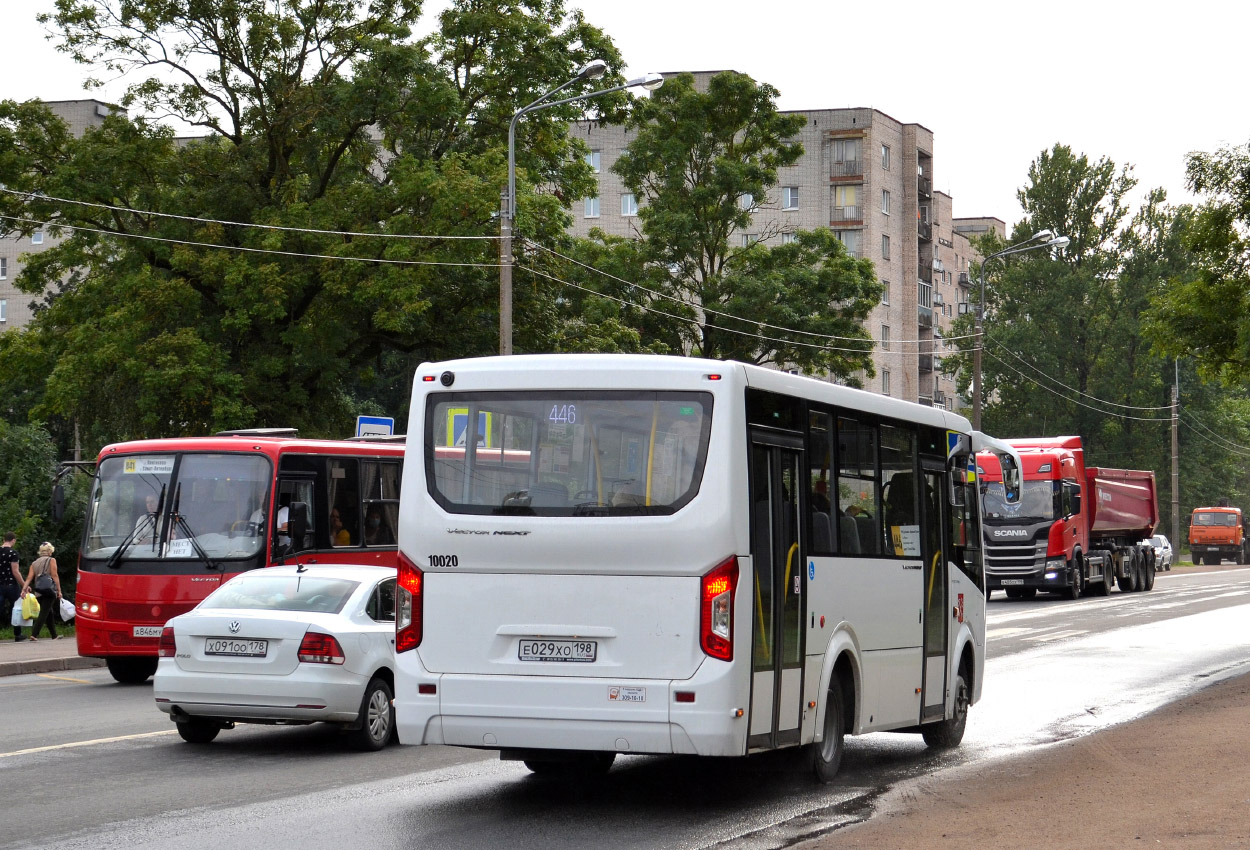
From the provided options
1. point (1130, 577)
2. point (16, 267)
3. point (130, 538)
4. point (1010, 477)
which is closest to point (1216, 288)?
point (1010, 477)

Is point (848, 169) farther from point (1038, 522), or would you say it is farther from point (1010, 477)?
point (1010, 477)

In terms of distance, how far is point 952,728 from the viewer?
13.2m

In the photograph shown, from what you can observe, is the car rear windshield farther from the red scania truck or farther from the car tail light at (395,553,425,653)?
the red scania truck

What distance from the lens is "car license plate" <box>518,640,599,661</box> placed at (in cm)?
926

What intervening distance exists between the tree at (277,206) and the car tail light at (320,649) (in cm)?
2194

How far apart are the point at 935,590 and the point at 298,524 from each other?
9.61 m

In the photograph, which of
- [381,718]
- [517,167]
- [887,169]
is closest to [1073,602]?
[517,167]

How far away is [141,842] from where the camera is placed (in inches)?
339

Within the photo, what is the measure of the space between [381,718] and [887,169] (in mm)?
→ 72877

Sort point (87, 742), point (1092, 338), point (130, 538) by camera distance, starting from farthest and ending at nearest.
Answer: point (1092, 338), point (130, 538), point (87, 742)

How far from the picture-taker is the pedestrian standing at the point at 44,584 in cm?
2519

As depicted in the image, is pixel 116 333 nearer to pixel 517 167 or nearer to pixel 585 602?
pixel 517 167

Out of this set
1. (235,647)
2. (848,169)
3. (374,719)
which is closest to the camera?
(235,647)

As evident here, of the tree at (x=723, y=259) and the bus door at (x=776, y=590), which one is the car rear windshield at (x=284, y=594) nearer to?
the bus door at (x=776, y=590)
